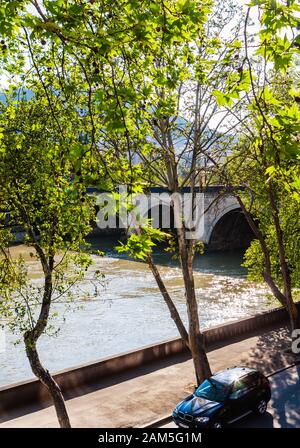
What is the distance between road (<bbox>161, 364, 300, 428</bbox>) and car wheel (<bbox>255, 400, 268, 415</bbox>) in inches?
5.6

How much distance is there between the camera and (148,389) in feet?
55.4

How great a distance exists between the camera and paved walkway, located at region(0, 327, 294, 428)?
1455 centimetres

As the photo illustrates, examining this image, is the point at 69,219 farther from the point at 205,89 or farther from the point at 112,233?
the point at 112,233

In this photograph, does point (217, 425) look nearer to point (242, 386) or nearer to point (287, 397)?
point (242, 386)

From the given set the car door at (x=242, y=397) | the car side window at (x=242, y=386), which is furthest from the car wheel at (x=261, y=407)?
the car side window at (x=242, y=386)

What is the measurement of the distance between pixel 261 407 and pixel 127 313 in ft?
54.1

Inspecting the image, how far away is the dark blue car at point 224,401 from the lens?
521 inches

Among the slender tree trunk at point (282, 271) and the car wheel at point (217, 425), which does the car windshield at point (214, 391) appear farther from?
the slender tree trunk at point (282, 271)

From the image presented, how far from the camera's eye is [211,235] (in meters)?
54.9

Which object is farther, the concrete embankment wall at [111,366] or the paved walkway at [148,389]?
the concrete embankment wall at [111,366]

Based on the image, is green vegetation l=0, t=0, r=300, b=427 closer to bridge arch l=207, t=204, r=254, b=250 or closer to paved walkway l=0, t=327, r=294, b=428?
paved walkway l=0, t=327, r=294, b=428

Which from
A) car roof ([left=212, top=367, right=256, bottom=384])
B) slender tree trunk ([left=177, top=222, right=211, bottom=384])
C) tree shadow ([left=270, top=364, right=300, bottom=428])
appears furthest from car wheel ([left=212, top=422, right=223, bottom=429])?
slender tree trunk ([left=177, top=222, right=211, bottom=384])

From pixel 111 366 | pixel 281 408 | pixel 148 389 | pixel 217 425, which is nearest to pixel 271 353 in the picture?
pixel 281 408

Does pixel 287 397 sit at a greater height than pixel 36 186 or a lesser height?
lesser
